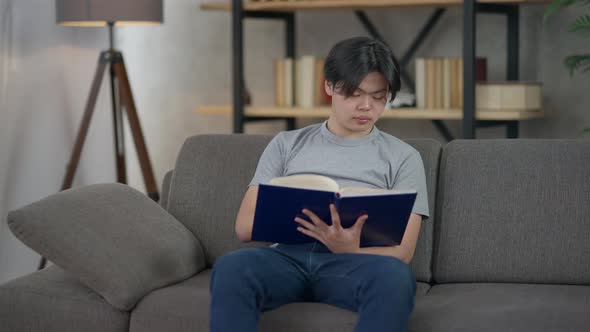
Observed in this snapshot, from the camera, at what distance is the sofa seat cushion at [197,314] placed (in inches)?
82.7

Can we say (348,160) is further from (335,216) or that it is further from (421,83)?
(421,83)

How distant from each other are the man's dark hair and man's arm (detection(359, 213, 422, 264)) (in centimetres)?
29

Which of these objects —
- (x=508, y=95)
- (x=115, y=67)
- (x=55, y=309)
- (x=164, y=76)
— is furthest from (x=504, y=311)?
(x=164, y=76)

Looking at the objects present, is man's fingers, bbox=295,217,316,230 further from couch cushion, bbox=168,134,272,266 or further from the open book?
couch cushion, bbox=168,134,272,266

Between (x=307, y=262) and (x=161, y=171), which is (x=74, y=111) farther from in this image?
(x=307, y=262)

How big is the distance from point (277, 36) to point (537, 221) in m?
2.33

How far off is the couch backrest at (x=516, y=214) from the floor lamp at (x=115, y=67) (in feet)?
5.32

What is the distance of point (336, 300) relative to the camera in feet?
7.00

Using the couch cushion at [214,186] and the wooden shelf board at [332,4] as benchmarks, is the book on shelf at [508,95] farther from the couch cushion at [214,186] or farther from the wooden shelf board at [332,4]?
the couch cushion at [214,186]

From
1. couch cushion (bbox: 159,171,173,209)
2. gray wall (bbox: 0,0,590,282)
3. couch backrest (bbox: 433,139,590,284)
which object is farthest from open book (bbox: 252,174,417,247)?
gray wall (bbox: 0,0,590,282)

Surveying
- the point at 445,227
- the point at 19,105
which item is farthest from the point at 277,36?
the point at 445,227

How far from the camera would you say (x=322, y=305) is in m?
2.15

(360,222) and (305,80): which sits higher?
(305,80)

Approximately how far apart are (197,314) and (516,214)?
0.87m
